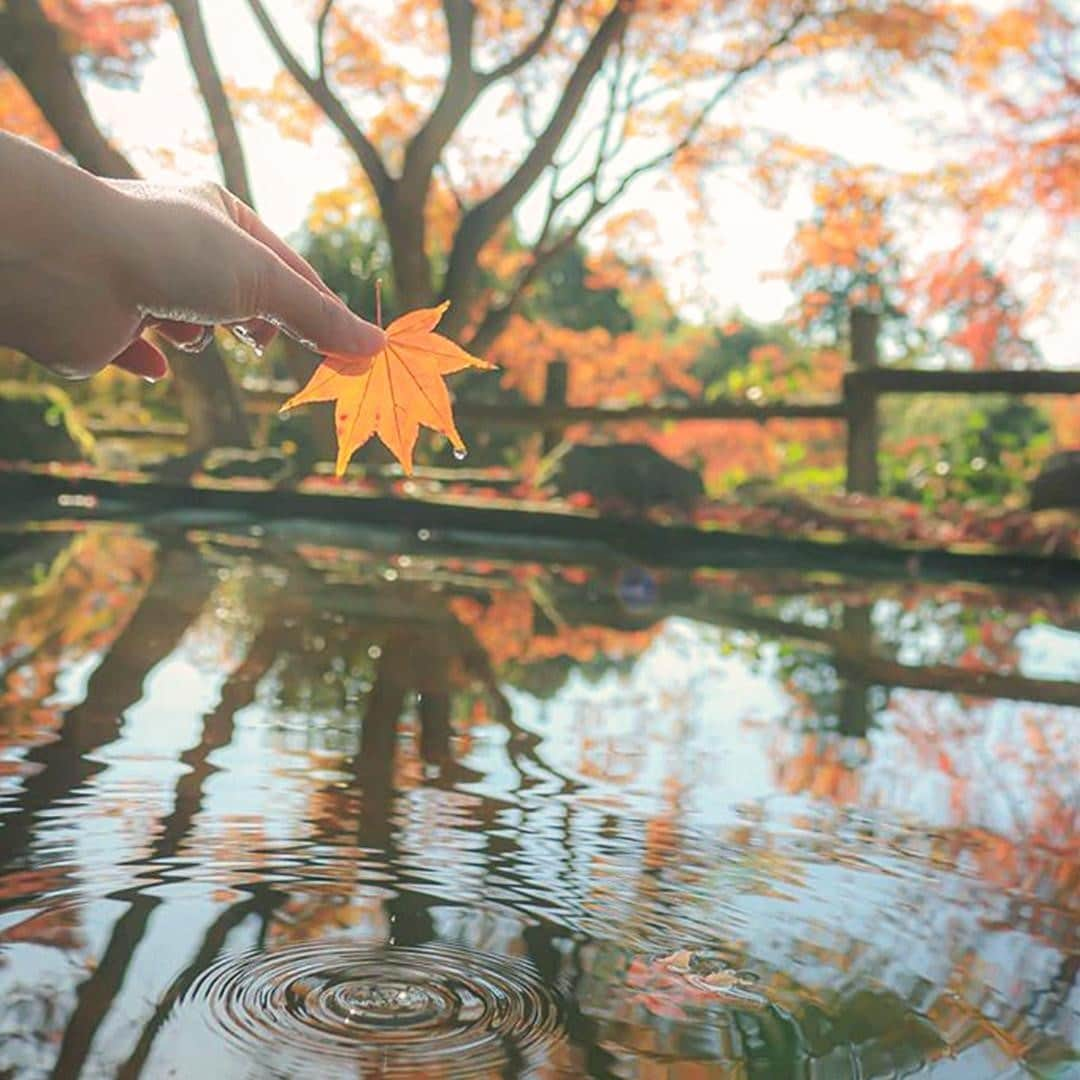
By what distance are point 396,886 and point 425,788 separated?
651 mm

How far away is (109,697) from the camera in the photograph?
360cm

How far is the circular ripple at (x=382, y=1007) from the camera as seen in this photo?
1.61 meters

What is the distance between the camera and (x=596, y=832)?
2561 mm

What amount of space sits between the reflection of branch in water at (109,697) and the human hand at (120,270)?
1.35 meters

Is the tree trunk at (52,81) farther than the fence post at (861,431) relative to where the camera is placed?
Yes

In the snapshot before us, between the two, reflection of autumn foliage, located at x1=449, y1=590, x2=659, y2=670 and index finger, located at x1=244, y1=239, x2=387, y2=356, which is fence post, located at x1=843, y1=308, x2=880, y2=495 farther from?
index finger, located at x1=244, y1=239, x2=387, y2=356

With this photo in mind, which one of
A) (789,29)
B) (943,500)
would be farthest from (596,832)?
(789,29)

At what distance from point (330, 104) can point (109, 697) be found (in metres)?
8.54

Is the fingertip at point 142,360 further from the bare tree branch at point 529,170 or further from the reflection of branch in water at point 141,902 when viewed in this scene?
the bare tree branch at point 529,170

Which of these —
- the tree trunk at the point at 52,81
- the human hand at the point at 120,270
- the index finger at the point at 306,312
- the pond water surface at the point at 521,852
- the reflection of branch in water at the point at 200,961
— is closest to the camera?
the human hand at the point at 120,270

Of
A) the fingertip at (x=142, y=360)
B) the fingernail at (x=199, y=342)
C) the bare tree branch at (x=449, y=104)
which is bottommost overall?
the fingertip at (x=142, y=360)

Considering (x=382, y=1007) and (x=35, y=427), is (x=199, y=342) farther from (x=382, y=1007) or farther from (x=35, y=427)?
(x=35, y=427)

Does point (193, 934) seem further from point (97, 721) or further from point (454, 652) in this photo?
point (454, 652)

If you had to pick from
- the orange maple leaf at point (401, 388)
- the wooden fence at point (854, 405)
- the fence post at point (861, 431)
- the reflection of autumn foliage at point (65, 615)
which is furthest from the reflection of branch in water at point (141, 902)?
the fence post at point (861, 431)
